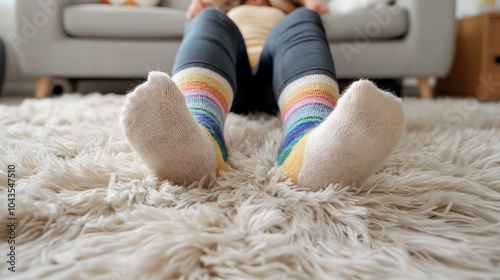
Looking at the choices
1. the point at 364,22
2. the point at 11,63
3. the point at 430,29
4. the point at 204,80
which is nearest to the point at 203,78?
the point at 204,80

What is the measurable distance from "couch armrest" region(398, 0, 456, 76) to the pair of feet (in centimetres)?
105

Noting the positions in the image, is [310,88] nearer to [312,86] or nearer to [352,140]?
[312,86]

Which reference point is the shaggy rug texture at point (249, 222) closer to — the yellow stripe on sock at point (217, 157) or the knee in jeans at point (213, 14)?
the yellow stripe on sock at point (217, 157)

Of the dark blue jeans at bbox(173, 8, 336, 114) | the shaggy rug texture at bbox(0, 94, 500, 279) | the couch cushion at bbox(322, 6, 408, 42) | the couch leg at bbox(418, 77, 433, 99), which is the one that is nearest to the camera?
the shaggy rug texture at bbox(0, 94, 500, 279)

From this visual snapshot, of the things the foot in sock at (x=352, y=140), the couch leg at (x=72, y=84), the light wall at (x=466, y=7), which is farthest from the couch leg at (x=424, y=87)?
the couch leg at (x=72, y=84)

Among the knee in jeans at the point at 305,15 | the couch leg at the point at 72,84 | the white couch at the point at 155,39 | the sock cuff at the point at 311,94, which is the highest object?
the knee in jeans at the point at 305,15

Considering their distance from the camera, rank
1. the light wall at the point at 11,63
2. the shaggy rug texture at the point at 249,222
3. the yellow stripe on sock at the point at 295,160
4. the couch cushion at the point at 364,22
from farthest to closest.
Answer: the light wall at the point at 11,63 → the couch cushion at the point at 364,22 → the yellow stripe on sock at the point at 295,160 → the shaggy rug texture at the point at 249,222

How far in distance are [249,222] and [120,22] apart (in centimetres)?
119

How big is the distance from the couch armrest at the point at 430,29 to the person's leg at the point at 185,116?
969 millimetres

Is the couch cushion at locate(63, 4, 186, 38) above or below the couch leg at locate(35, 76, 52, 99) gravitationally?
above

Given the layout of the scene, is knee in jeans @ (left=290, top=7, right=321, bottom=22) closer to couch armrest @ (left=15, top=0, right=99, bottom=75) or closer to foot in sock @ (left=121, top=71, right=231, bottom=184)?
foot in sock @ (left=121, top=71, right=231, bottom=184)

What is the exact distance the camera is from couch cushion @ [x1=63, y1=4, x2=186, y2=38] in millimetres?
1250

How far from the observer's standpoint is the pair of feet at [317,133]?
297 mm

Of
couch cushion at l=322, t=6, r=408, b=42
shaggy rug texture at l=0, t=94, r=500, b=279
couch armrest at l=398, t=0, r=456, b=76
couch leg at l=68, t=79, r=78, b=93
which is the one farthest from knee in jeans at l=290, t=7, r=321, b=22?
couch leg at l=68, t=79, r=78, b=93
